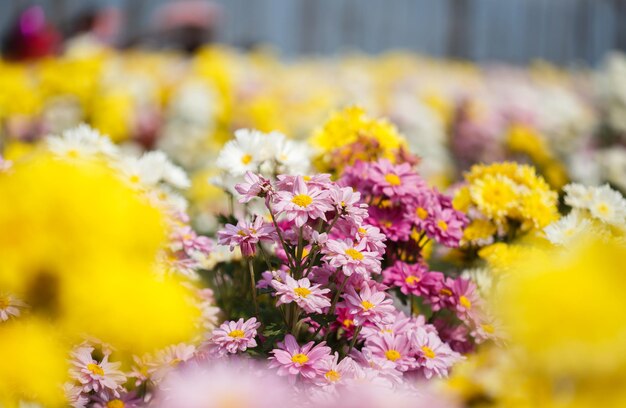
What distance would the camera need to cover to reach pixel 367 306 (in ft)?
2.78

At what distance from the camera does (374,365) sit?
0.83m

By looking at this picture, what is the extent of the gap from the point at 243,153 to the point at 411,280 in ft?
1.15

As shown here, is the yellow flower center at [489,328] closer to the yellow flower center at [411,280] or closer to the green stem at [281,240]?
the yellow flower center at [411,280]

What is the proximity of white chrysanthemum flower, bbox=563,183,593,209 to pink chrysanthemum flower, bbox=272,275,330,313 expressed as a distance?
58 cm

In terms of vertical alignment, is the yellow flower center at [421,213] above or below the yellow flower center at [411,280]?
above

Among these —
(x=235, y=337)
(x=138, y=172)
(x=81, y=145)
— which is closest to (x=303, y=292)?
(x=235, y=337)

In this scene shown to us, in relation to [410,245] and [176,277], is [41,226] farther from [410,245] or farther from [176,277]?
[410,245]

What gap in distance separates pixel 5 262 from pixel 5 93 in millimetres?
2297

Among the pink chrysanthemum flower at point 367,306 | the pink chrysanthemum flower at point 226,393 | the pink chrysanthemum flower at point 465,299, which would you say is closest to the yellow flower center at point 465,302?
the pink chrysanthemum flower at point 465,299

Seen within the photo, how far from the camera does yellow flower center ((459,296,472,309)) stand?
1.04 m

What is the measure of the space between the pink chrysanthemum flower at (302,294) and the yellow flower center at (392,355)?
13 centimetres

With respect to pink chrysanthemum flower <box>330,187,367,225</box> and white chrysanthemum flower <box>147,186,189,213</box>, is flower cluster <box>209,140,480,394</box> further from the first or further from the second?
white chrysanthemum flower <box>147,186,189,213</box>

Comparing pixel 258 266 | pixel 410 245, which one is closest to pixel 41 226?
pixel 258 266

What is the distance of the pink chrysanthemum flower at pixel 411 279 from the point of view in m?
1.03
